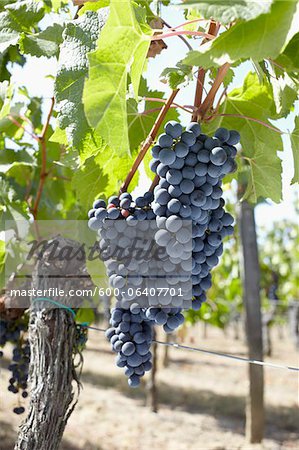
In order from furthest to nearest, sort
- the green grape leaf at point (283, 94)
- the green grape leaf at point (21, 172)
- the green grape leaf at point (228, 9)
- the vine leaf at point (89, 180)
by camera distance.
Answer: the green grape leaf at point (21, 172)
the vine leaf at point (89, 180)
the green grape leaf at point (283, 94)
the green grape leaf at point (228, 9)

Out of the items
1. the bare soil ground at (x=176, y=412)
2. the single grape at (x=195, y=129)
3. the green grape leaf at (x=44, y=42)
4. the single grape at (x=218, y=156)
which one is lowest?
the bare soil ground at (x=176, y=412)

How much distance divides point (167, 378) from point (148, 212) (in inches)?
270

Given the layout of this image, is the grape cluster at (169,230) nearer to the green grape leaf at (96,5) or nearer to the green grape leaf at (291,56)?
the green grape leaf at (291,56)

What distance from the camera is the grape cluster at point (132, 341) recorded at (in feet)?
4.30

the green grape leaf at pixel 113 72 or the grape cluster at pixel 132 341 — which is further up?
the green grape leaf at pixel 113 72

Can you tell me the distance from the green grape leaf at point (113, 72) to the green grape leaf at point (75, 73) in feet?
0.48

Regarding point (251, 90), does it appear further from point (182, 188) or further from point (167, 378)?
point (167, 378)

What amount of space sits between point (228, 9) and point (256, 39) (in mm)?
86

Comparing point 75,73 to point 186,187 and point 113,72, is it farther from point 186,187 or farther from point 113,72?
point 186,187

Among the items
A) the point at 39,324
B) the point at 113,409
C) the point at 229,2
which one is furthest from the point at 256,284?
the point at 229,2

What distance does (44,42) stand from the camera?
1.53m

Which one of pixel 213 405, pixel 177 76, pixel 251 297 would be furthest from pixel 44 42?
pixel 213 405

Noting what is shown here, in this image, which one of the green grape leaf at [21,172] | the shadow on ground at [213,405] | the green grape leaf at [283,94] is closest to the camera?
the green grape leaf at [283,94]

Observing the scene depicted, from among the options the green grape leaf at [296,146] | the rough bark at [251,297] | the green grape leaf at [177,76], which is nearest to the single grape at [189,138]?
the green grape leaf at [177,76]
